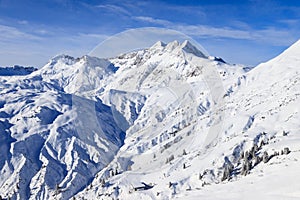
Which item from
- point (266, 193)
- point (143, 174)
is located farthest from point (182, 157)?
point (266, 193)

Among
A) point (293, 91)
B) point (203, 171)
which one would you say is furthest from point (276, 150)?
point (293, 91)

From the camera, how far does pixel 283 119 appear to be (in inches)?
6225

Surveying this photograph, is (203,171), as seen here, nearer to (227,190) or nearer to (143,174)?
(143,174)

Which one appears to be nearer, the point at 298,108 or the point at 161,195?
the point at 161,195

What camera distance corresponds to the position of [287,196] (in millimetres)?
46625

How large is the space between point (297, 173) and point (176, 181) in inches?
2590

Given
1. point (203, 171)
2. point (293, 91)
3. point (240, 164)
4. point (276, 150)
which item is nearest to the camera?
point (276, 150)

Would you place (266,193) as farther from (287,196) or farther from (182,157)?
(182,157)

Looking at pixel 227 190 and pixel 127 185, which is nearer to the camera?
pixel 227 190

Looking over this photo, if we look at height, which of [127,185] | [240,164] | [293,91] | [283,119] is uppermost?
[293,91]

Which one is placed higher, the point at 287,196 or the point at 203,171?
the point at 287,196

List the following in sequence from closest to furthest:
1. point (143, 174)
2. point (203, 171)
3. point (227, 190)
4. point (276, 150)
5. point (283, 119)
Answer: point (227, 190), point (276, 150), point (203, 171), point (143, 174), point (283, 119)

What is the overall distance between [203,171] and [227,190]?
2730 inches

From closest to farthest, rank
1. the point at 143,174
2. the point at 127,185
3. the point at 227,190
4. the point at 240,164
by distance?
the point at 227,190 → the point at 240,164 → the point at 127,185 → the point at 143,174
